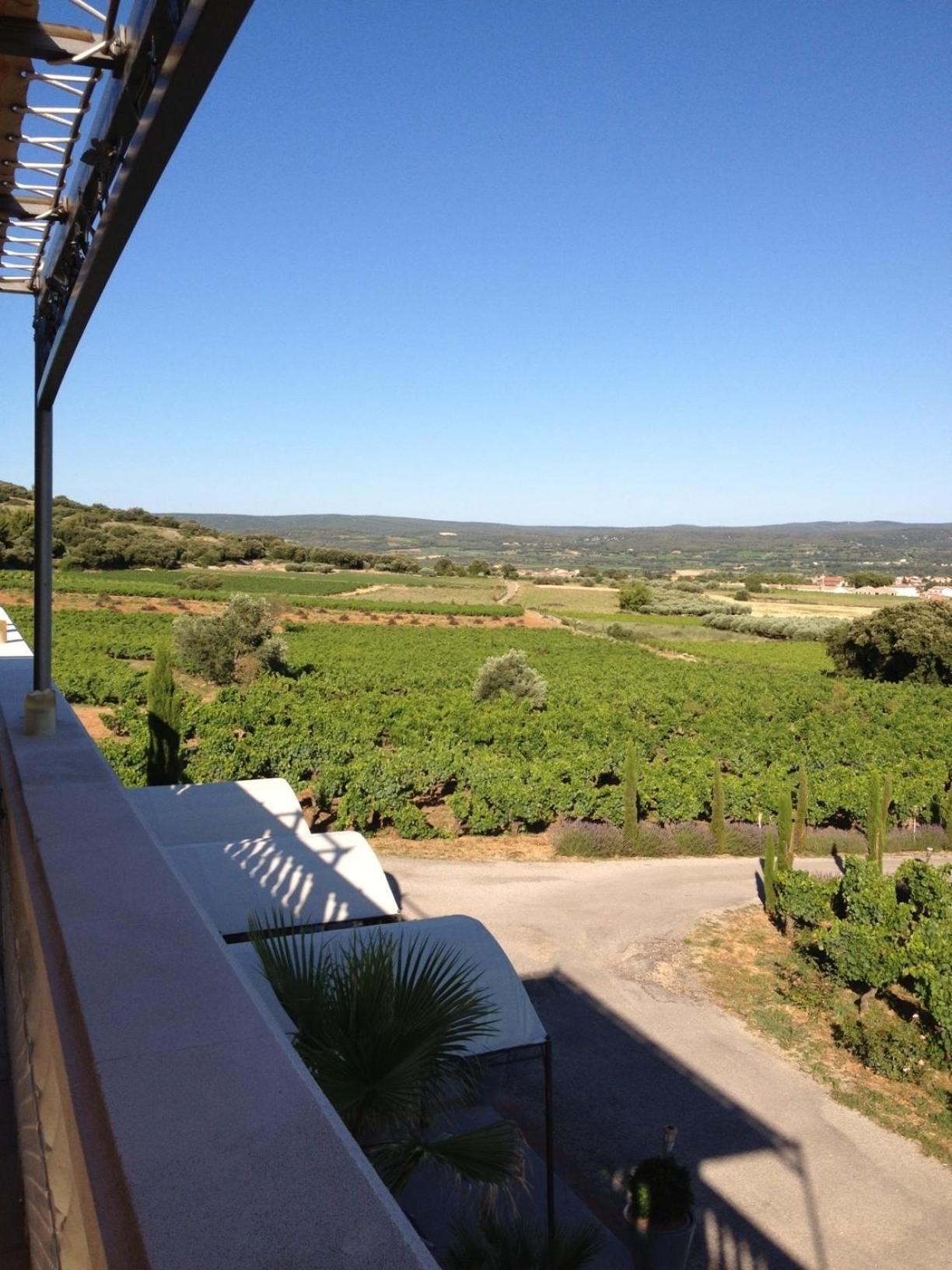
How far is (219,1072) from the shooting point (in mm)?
1908

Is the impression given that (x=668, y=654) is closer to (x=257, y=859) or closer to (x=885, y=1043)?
(x=885, y=1043)

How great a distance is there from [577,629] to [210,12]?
2676 inches

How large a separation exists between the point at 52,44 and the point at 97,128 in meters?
0.38

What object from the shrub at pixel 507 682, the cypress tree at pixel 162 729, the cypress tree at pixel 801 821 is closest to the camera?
the cypress tree at pixel 162 729

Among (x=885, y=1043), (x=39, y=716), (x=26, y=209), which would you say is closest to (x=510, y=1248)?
(x=39, y=716)

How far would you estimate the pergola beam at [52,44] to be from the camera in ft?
7.42

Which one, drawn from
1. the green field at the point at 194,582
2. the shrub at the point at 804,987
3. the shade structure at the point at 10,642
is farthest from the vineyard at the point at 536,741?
the green field at the point at 194,582

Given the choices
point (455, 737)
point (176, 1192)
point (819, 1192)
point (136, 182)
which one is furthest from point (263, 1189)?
point (455, 737)

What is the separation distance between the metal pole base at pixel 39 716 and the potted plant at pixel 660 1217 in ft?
15.3

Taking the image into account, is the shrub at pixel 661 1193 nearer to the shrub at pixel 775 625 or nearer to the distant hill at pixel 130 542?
the distant hill at pixel 130 542

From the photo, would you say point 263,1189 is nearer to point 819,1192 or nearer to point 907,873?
point 819,1192

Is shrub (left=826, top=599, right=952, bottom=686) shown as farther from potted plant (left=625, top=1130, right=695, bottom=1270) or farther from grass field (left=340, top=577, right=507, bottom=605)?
grass field (left=340, top=577, right=507, bottom=605)

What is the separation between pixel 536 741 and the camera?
2173 centimetres

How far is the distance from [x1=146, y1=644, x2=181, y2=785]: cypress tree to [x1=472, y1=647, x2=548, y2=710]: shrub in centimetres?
1434
